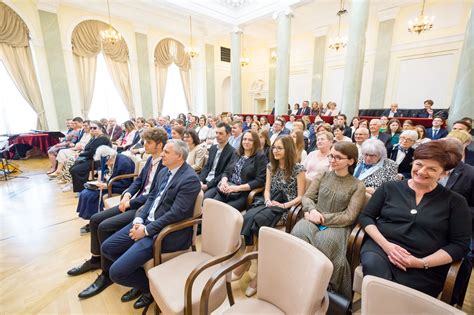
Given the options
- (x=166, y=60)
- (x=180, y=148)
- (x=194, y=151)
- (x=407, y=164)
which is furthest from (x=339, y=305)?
(x=166, y=60)

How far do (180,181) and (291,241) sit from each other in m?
0.99

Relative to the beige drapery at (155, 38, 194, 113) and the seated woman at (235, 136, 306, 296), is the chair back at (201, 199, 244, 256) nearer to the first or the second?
the seated woman at (235, 136, 306, 296)

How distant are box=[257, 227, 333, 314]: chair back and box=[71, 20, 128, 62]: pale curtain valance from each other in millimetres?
9419

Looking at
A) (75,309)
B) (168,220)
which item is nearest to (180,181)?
(168,220)

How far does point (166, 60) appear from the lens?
1005 cm

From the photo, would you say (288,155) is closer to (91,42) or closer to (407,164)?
(407,164)

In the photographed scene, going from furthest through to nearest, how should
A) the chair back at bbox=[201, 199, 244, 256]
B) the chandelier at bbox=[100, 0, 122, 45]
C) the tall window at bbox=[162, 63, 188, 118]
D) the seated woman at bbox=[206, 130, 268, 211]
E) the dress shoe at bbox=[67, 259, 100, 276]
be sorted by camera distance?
1. the tall window at bbox=[162, 63, 188, 118]
2. the chandelier at bbox=[100, 0, 122, 45]
3. the seated woman at bbox=[206, 130, 268, 211]
4. the dress shoe at bbox=[67, 259, 100, 276]
5. the chair back at bbox=[201, 199, 244, 256]

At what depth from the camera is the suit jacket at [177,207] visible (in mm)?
1681

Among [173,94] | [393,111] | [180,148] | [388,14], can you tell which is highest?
[388,14]

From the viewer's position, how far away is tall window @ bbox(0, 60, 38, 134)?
669 centimetres

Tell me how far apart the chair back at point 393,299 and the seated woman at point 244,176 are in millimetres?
1555

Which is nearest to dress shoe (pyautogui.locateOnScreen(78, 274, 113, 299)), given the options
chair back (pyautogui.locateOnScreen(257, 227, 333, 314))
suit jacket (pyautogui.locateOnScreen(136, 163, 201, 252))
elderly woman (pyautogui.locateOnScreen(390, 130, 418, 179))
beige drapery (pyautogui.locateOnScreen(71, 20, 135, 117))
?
suit jacket (pyautogui.locateOnScreen(136, 163, 201, 252))

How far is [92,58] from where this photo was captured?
8.05m

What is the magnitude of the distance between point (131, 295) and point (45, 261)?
1.17 meters
